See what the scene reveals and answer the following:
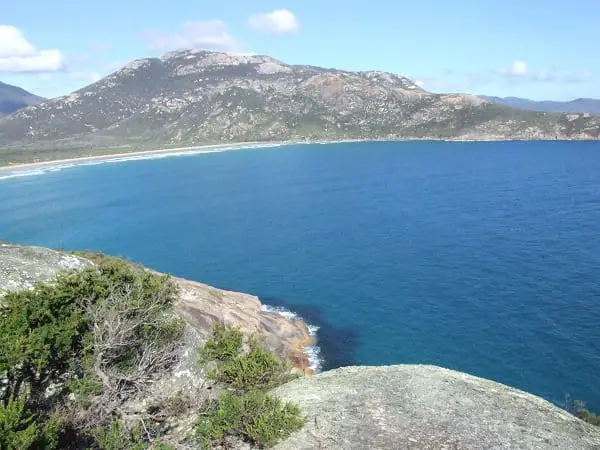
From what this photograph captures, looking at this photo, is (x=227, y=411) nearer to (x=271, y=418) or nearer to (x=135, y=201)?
(x=271, y=418)

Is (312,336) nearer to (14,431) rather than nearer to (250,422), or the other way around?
(250,422)

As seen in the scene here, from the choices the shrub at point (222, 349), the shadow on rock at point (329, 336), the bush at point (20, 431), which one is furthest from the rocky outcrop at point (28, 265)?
the shadow on rock at point (329, 336)

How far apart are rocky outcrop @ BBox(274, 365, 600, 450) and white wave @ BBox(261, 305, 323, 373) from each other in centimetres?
2305

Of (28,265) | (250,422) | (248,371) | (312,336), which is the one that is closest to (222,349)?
(248,371)

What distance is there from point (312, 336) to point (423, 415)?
34748mm

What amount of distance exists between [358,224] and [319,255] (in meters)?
Result: 22.6

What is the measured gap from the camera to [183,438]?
20000mm

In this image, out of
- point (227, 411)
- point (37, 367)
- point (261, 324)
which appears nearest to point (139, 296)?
point (37, 367)

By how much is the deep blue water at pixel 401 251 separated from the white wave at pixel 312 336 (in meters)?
1.31

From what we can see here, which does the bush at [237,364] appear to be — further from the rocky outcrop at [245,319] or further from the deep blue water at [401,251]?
the deep blue water at [401,251]

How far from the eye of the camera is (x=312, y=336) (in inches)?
2181

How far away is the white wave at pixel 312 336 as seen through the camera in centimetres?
4877

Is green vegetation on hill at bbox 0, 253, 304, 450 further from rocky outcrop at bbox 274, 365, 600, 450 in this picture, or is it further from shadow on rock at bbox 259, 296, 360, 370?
shadow on rock at bbox 259, 296, 360, 370

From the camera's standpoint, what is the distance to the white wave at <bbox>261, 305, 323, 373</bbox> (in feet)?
160
